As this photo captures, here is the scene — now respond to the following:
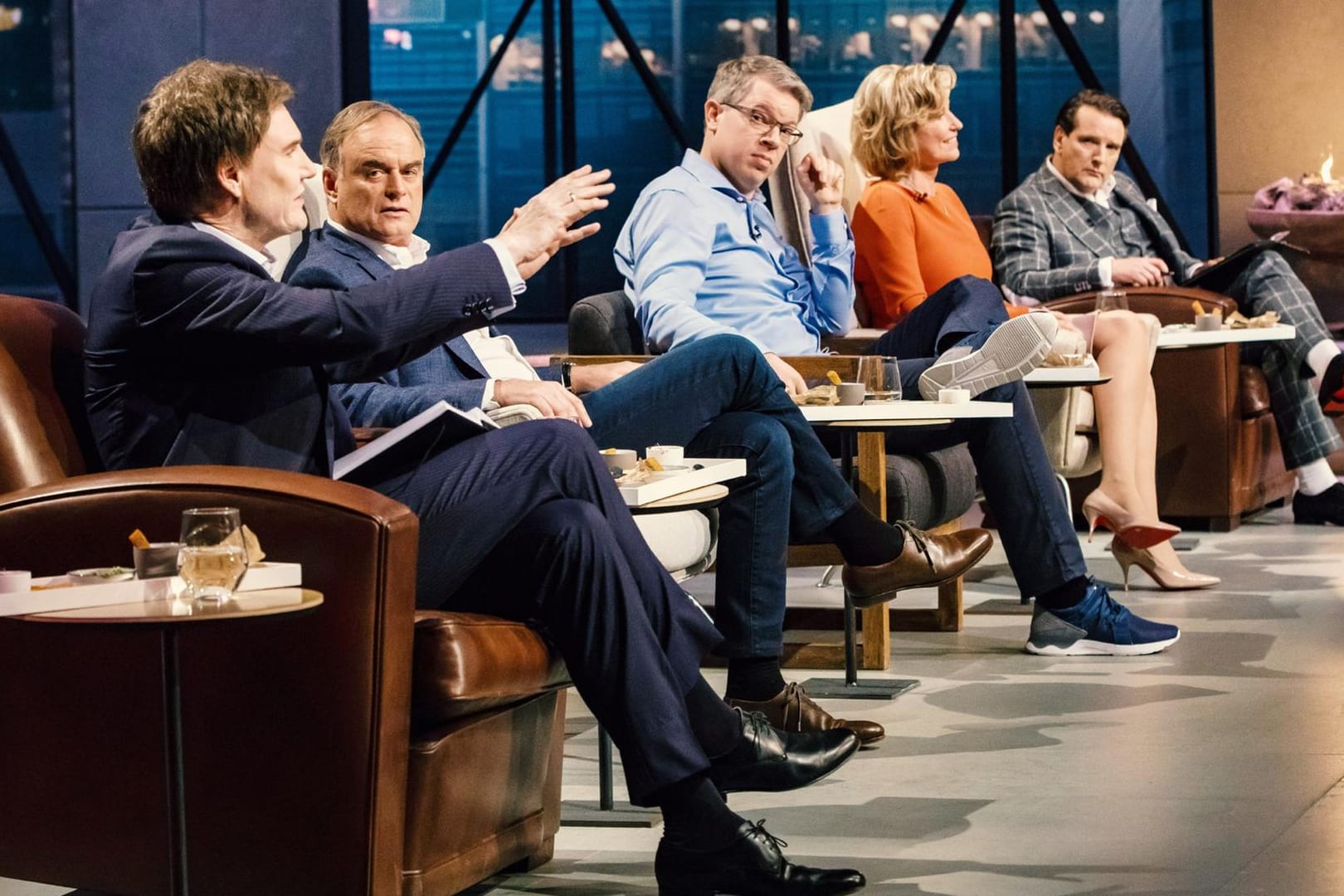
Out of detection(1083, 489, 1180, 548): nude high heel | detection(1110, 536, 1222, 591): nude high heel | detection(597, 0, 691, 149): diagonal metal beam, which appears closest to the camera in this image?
detection(1083, 489, 1180, 548): nude high heel

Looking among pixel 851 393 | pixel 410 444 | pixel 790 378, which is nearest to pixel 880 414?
pixel 851 393

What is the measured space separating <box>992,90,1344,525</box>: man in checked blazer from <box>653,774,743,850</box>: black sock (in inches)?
147

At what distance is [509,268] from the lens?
243cm

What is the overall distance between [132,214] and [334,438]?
22.7ft

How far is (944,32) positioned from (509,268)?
786cm

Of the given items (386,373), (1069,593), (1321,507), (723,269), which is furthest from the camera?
(1321,507)

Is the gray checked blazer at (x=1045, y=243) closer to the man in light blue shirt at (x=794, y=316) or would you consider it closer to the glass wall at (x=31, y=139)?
the man in light blue shirt at (x=794, y=316)

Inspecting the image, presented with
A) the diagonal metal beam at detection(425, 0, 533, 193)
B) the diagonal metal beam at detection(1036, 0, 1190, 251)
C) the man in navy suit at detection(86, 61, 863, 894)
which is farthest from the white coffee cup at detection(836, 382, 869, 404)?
the diagonal metal beam at detection(425, 0, 533, 193)

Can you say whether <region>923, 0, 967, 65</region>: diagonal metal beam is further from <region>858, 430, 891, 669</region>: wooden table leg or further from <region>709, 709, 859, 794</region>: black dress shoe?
<region>709, 709, 859, 794</region>: black dress shoe

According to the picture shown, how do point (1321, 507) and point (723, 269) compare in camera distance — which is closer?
point (723, 269)

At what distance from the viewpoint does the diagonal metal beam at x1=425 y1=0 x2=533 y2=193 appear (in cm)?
1046

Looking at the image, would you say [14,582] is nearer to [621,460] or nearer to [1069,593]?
[621,460]

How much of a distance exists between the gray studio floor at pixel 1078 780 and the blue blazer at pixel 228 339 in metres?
0.67

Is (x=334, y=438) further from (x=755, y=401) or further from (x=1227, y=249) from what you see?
(x=1227, y=249)
